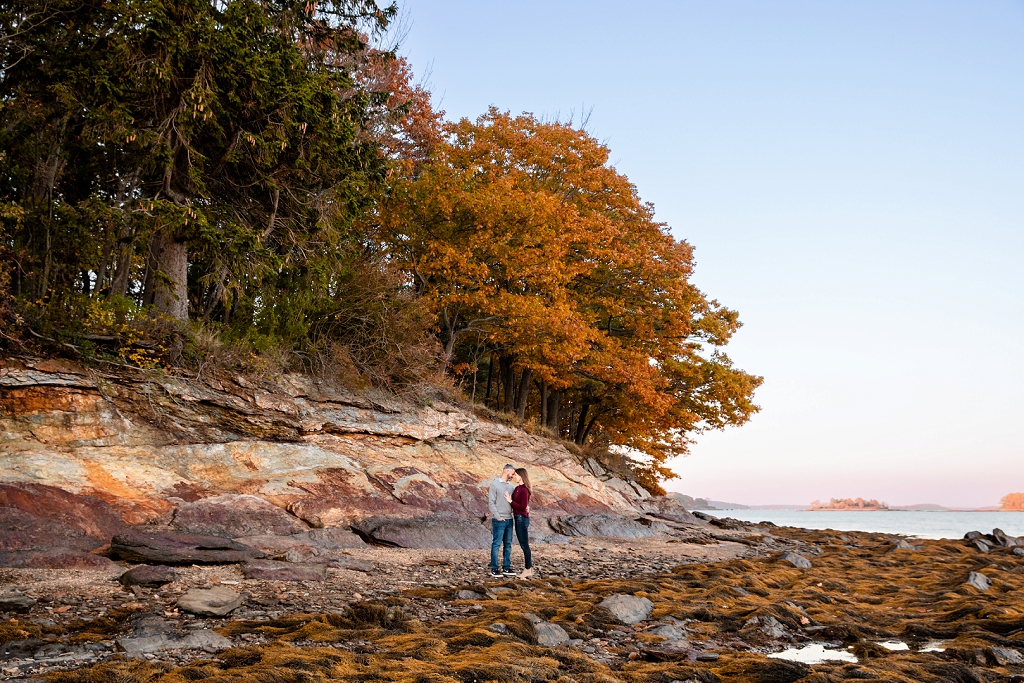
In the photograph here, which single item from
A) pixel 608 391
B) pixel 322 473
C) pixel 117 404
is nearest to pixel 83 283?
pixel 117 404

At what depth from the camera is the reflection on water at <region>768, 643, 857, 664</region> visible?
25.7ft

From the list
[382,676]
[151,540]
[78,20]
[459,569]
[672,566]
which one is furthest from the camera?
[672,566]

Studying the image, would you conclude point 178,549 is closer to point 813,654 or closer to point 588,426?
point 813,654

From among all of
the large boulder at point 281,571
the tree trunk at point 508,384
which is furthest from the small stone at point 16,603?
the tree trunk at point 508,384

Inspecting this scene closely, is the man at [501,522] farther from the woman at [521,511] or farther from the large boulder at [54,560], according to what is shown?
the large boulder at [54,560]

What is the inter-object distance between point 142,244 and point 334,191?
424cm

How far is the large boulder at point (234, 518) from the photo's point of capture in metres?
12.9

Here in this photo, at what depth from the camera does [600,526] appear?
1975cm

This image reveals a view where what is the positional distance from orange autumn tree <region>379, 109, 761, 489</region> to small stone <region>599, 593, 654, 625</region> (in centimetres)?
1313

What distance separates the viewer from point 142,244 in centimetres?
1473

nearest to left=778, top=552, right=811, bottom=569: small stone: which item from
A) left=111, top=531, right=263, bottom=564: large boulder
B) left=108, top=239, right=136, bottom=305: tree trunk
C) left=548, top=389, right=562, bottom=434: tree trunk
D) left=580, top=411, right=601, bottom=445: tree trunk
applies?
left=111, top=531, right=263, bottom=564: large boulder

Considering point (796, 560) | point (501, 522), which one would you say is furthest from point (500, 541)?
point (796, 560)

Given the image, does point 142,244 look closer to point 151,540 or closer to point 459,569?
point 151,540

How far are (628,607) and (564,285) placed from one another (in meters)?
17.3
